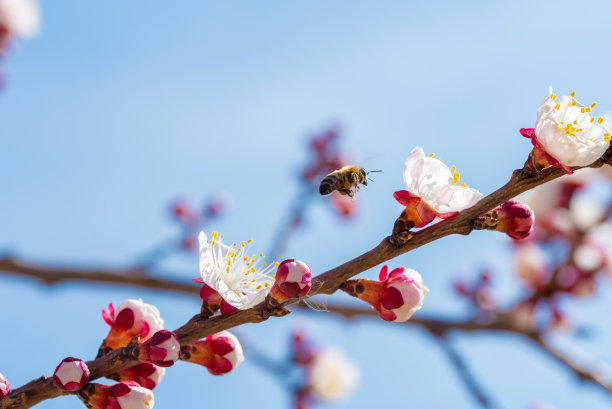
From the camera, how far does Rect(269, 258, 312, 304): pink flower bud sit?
168 centimetres

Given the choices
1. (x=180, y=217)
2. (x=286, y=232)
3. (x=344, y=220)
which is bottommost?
(x=286, y=232)

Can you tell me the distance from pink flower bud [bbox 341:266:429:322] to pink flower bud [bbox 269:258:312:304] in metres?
0.18

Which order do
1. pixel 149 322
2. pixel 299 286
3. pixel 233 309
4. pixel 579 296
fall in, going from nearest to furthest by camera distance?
pixel 299 286, pixel 233 309, pixel 149 322, pixel 579 296

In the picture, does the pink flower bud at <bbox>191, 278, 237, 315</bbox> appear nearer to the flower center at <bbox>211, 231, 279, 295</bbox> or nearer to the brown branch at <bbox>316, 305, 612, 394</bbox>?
the flower center at <bbox>211, 231, 279, 295</bbox>

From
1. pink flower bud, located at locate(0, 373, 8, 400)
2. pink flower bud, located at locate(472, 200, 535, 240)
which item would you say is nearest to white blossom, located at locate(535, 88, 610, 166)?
pink flower bud, located at locate(472, 200, 535, 240)

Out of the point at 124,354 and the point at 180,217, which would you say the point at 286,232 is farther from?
the point at 180,217

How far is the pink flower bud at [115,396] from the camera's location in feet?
5.80

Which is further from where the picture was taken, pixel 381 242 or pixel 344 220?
pixel 344 220

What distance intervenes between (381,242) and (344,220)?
14.6 feet

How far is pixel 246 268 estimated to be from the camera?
2.11 metres

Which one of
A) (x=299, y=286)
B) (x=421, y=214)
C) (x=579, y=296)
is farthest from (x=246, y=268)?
(x=579, y=296)

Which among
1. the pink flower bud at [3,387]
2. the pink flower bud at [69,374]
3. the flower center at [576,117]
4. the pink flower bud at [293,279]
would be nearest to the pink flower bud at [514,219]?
the flower center at [576,117]

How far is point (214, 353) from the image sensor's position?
6.56 ft

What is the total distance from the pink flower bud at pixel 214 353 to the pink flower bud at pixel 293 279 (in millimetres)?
399
